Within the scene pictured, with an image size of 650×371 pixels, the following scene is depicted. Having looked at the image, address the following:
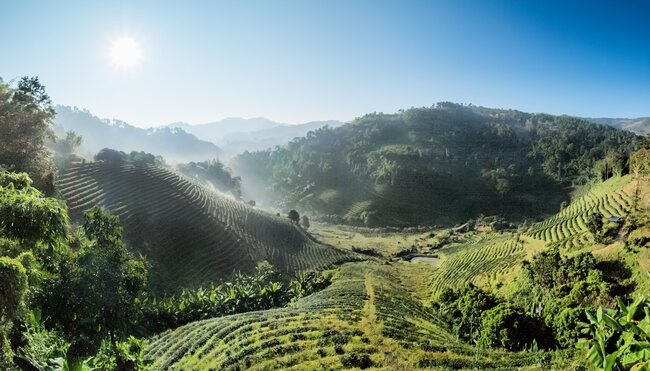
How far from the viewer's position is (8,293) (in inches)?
450

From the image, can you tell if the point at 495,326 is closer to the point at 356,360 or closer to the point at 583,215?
the point at 356,360

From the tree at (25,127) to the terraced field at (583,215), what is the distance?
69.2 metres

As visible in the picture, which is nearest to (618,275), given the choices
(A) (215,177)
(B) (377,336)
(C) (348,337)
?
(B) (377,336)

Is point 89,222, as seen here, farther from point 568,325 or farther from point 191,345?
point 568,325

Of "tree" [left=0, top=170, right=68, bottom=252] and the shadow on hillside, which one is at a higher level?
"tree" [left=0, top=170, right=68, bottom=252]

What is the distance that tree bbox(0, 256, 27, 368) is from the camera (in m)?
11.0

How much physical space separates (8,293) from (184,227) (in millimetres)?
62590

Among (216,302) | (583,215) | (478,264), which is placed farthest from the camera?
(583,215)

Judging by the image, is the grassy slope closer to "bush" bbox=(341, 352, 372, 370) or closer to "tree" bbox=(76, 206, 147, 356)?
"bush" bbox=(341, 352, 372, 370)

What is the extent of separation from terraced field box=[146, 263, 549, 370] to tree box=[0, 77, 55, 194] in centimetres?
2768

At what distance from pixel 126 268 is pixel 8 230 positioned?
1210 centimetres

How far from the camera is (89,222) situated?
24328 mm

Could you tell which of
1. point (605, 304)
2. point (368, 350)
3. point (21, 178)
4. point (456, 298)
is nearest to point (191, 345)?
point (368, 350)

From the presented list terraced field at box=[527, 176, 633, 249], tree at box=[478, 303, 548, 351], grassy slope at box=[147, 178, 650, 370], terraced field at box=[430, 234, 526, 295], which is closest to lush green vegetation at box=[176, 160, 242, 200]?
terraced field at box=[430, 234, 526, 295]
